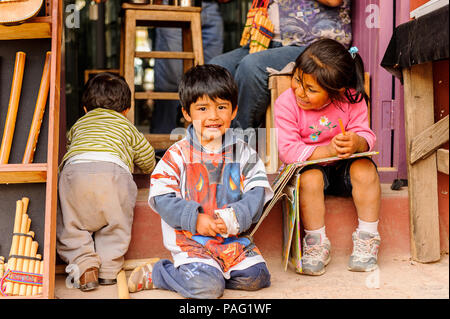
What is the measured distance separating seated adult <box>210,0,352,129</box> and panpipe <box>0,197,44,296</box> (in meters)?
1.39

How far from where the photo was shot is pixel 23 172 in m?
2.00

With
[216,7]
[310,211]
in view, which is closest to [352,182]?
[310,211]

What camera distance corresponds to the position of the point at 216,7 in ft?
14.5

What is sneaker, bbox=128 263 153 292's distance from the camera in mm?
2072

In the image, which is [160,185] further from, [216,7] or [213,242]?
[216,7]

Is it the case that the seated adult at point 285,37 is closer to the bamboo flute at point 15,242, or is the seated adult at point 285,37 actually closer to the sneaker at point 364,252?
the sneaker at point 364,252

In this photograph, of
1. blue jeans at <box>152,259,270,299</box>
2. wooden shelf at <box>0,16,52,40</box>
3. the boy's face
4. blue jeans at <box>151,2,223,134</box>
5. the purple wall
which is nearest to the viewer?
blue jeans at <box>152,259,270,299</box>

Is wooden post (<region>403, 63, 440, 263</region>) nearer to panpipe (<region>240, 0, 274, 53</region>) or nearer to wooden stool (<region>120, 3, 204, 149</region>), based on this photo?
panpipe (<region>240, 0, 274, 53</region>)

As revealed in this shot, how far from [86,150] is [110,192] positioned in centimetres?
23

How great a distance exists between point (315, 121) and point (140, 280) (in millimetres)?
1056

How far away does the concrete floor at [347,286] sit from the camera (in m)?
1.99

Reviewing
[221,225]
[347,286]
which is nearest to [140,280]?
[221,225]

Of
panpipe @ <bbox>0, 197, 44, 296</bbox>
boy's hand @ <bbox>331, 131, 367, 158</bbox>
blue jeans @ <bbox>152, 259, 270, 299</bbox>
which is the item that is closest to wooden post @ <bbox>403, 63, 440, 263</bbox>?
boy's hand @ <bbox>331, 131, 367, 158</bbox>

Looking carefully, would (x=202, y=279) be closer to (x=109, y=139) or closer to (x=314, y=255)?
(x=314, y=255)
